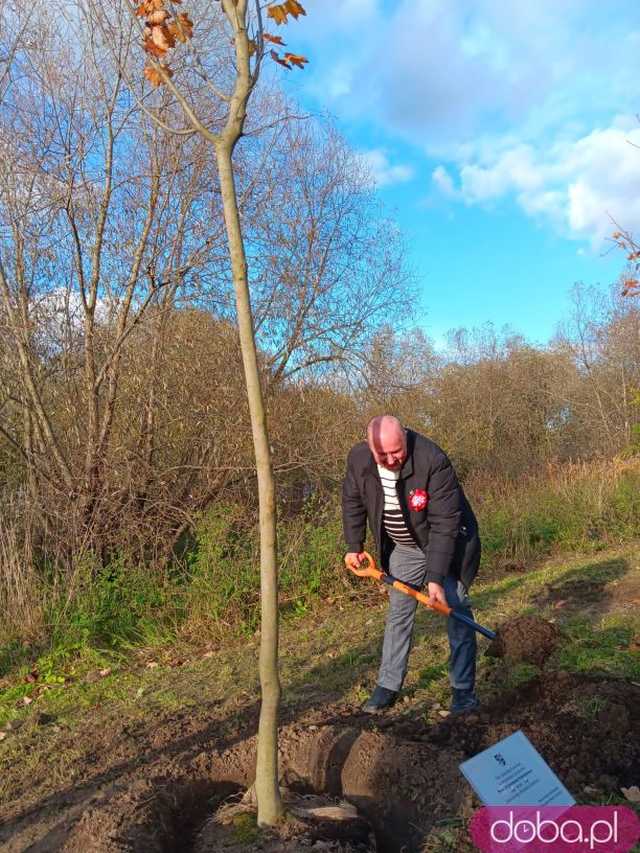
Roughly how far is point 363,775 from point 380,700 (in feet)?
2.94

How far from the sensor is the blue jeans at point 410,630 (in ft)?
12.3

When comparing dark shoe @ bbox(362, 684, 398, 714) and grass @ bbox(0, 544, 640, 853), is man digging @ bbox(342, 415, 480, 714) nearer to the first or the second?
dark shoe @ bbox(362, 684, 398, 714)

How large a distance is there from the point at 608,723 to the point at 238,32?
3153 mm

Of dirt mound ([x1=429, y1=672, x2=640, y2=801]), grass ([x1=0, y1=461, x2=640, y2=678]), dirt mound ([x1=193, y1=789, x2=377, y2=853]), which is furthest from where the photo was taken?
grass ([x1=0, y1=461, x2=640, y2=678])

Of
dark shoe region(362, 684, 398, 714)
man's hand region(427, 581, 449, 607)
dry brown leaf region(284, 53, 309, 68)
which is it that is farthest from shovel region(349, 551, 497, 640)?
dry brown leaf region(284, 53, 309, 68)

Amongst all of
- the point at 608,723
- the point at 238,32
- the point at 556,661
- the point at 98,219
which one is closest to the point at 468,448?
the point at 98,219

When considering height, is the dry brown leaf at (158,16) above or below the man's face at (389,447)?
above

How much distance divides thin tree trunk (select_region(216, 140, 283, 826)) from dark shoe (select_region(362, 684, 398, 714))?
1314mm

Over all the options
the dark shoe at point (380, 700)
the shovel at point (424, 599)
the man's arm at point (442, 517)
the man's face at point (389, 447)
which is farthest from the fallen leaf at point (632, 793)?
the man's face at point (389, 447)

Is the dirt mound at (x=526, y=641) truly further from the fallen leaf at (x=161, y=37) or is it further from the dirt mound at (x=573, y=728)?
the fallen leaf at (x=161, y=37)

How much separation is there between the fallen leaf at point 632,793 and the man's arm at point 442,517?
4.10 ft

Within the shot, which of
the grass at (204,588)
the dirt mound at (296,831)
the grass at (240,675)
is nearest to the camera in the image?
the dirt mound at (296,831)

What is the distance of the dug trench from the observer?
2.62m

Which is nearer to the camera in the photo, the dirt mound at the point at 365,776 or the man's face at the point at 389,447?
the dirt mound at the point at 365,776
